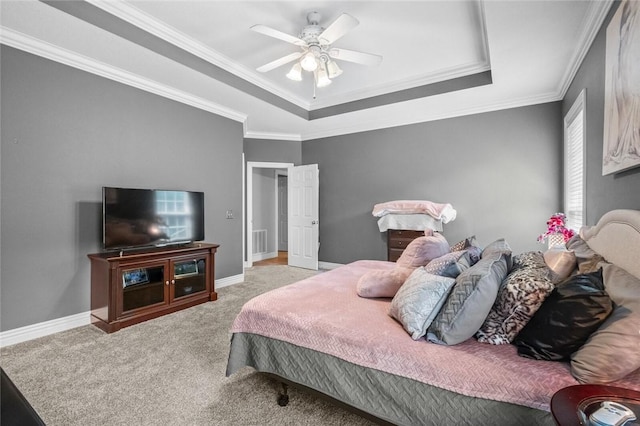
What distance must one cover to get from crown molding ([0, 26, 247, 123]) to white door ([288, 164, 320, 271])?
1.89m

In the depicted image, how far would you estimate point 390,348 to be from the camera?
1.38 m

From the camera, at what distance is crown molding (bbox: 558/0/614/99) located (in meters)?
2.04

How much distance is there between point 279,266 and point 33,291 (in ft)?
12.0

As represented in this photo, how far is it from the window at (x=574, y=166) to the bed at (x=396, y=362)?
152 centimetres

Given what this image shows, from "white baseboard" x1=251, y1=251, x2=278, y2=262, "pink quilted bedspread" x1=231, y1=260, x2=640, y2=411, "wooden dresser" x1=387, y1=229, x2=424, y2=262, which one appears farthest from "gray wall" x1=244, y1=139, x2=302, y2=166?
"pink quilted bedspread" x1=231, y1=260, x2=640, y2=411

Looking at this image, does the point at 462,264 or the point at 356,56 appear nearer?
the point at 462,264

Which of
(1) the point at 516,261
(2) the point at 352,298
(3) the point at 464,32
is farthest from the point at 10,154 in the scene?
(3) the point at 464,32

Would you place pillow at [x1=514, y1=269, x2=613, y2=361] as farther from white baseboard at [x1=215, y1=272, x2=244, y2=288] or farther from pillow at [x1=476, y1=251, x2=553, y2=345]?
white baseboard at [x1=215, y1=272, x2=244, y2=288]

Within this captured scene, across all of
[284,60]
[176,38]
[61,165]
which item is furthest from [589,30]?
[61,165]

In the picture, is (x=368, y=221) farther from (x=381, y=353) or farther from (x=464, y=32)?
(x=381, y=353)

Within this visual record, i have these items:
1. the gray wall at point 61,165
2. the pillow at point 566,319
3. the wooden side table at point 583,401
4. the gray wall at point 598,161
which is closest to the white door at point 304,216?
the gray wall at point 61,165

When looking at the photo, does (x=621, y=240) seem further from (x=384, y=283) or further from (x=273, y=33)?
(x=273, y=33)

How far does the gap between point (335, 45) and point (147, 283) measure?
10.8ft

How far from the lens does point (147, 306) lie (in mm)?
3123
